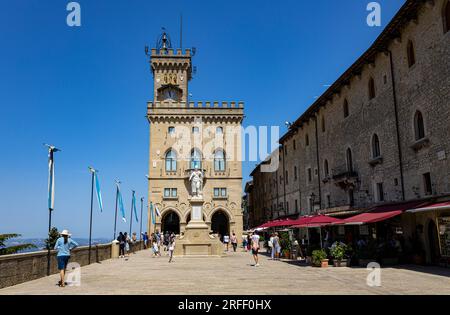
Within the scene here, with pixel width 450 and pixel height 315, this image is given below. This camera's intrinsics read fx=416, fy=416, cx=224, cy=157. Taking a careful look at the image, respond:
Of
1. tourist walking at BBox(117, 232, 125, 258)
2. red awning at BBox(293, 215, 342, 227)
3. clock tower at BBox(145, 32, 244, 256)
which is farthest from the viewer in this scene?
clock tower at BBox(145, 32, 244, 256)

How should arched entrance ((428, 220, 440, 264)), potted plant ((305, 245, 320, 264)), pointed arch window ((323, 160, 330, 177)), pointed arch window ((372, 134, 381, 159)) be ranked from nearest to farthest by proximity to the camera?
1. arched entrance ((428, 220, 440, 264))
2. potted plant ((305, 245, 320, 264))
3. pointed arch window ((372, 134, 381, 159))
4. pointed arch window ((323, 160, 330, 177))

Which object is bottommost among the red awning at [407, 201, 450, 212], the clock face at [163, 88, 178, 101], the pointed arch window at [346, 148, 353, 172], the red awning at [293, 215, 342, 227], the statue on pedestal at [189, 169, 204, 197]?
the red awning at [293, 215, 342, 227]

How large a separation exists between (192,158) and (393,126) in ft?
114

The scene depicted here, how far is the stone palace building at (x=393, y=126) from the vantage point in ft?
57.7

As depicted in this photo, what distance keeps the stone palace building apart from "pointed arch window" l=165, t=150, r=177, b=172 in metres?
22.4

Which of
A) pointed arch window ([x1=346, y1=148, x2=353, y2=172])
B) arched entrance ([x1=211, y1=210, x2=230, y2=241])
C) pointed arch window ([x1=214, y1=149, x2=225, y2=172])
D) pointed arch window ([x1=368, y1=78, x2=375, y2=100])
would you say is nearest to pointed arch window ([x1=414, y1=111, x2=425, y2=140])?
pointed arch window ([x1=368, y1=78, x2=375, y2=100])

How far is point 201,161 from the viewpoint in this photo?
5350 cm

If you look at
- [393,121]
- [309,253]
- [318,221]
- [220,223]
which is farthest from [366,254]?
[220,223]

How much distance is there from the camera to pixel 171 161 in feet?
176

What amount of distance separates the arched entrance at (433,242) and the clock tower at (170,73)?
1774 inches

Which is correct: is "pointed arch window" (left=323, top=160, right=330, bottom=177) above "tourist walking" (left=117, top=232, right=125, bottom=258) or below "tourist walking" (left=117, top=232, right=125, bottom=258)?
above

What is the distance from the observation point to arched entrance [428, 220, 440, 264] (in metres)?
17.7

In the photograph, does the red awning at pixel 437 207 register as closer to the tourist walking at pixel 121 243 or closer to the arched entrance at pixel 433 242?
the arched entrance at pixel 433 242

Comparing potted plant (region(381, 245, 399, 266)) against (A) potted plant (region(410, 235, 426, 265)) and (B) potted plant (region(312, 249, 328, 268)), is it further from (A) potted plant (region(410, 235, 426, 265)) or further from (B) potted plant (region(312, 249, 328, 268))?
(B) potted plant (region(312, 249, 328, 268))
